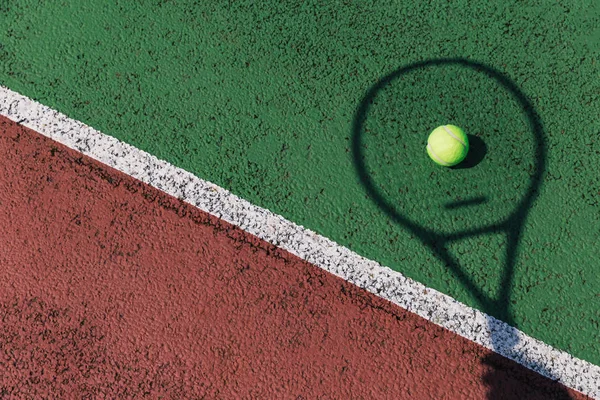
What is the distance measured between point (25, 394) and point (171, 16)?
2.93m

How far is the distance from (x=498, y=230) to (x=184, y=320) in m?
2.23

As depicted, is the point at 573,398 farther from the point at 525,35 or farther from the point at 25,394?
the point at 25,394

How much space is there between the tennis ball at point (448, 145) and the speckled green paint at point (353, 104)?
154mm

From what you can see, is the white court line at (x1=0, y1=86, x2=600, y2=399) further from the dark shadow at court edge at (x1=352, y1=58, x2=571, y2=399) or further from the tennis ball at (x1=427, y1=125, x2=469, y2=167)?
the tennis ball at (x1=427, y1=125, x2=469, y2=167)

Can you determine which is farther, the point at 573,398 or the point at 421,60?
the point at 421,60

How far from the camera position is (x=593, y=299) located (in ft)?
9.86

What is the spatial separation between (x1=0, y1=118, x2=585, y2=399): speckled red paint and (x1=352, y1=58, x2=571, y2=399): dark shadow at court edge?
0.7 inches

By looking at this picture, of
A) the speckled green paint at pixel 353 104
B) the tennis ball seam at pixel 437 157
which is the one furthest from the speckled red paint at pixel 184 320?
the tennis ball seam at pixel 437 157

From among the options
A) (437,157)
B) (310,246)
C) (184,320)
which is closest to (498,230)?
(437,157)

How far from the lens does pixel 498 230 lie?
10.3 feet

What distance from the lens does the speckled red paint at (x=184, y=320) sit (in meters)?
2.89

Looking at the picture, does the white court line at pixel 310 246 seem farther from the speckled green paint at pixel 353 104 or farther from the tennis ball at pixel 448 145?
the tennis ball at pixel 448 145

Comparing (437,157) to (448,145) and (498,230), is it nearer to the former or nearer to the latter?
(448,145)

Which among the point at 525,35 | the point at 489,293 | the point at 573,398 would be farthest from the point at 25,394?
the point at 525,35
